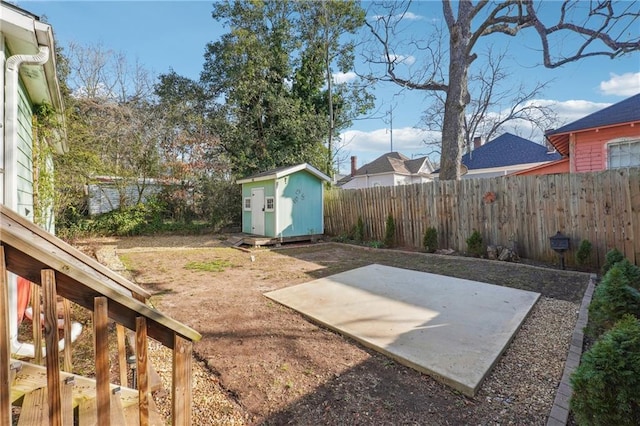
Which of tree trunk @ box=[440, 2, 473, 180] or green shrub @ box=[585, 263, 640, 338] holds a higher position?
tree trunk @ box=[440, 2, 473, 180]

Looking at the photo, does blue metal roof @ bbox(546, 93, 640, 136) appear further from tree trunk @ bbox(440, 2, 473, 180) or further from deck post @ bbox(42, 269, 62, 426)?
deck post @ bbox(42, 269, 62, 426)

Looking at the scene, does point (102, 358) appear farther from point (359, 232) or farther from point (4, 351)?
point (359, 232)

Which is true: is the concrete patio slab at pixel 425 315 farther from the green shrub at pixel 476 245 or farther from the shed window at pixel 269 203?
the shed window at pixel 269 203

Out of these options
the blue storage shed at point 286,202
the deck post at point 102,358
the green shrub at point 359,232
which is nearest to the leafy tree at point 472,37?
the green shrub at point 359,232

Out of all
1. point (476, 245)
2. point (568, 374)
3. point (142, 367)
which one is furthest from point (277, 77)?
point (142, 367)

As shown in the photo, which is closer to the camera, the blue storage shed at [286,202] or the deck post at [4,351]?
the deck post at [4,351]

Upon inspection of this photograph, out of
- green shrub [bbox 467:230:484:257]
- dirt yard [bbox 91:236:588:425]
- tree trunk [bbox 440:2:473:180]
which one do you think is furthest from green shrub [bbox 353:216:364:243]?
dirt yard [bbox 91:236:588:425]

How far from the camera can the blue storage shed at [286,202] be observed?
9930 mm

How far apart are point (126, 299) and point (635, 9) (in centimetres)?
1104

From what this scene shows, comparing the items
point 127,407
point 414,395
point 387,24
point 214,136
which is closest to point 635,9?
point 387,24

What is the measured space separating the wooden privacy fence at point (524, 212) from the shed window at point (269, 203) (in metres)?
3.13

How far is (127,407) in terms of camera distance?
5.82 ft

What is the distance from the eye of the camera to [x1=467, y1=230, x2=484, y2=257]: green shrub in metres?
7.08

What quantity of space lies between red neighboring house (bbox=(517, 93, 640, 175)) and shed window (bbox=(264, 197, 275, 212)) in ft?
28.9
